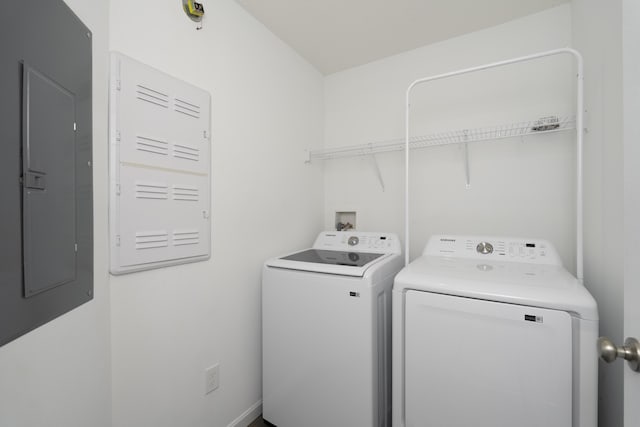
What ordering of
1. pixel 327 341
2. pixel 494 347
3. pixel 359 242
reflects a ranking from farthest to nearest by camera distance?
1. pixel 359 242
2. pixel 327 341
3. pixel 494 347

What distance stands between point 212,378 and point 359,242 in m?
1.34

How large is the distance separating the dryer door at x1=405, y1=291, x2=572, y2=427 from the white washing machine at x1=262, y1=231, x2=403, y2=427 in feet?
0.72

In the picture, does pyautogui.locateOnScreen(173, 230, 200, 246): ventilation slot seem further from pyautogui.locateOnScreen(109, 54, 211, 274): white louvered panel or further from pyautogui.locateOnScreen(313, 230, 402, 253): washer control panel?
pyautogui.locateOnScreen(313, 230, 402, 253): washer control panel

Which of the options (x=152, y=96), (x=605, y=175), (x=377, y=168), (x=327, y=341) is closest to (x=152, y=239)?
(x=152, y=96)

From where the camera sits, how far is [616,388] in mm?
1195

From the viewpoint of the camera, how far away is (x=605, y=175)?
1.31 metres

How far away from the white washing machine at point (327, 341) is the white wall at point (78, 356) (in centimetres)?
88

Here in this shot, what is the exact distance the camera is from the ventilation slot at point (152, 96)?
1.25m

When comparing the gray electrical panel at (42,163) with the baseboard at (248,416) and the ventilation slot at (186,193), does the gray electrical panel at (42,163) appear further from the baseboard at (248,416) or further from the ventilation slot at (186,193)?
the baseboard at (248,416)

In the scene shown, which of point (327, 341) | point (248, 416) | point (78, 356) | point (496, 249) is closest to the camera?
point (78, 356)

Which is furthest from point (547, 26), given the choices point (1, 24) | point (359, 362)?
point (1, 24)

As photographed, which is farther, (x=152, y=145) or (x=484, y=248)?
(x=484, y=248)

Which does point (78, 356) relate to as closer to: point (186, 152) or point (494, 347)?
point (186, 152)

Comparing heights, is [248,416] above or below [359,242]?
below
